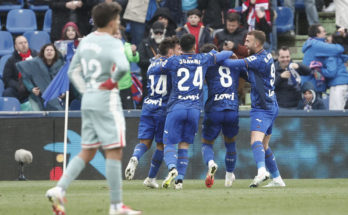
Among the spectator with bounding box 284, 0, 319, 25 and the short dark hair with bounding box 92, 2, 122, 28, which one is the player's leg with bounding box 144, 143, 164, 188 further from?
the spectator with bounding box 284, 0, 319, 25

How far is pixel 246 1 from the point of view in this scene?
16.9m

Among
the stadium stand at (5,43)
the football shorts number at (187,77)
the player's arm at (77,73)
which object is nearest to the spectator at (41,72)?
the stadium stand at (5,43)

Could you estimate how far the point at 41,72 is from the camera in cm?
1515

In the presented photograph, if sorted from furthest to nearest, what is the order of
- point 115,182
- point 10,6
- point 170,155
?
1. point 10,6
2. point 170,155
3. point 115,182

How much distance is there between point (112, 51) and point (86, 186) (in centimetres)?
498

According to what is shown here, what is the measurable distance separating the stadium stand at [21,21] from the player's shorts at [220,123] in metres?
8.64

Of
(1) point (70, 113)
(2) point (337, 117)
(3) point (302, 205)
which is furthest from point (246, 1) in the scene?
(3) point (302, 205)

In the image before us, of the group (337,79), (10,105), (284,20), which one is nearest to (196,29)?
(337,79)

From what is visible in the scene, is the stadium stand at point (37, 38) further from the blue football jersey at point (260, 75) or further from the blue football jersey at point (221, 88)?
the blue football jersey at point (260, 75)

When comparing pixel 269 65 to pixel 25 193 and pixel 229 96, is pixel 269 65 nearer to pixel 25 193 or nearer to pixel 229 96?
pixel 229 96

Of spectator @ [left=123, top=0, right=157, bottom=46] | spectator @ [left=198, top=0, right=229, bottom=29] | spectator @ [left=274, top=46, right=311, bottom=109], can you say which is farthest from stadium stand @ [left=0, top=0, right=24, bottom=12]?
spectator @ [left=274, top=46, right=311, bottom=109]

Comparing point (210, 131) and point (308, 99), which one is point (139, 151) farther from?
point (308, 99)

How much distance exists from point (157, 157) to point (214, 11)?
6412 mm

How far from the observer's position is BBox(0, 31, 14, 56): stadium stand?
1852 cm
